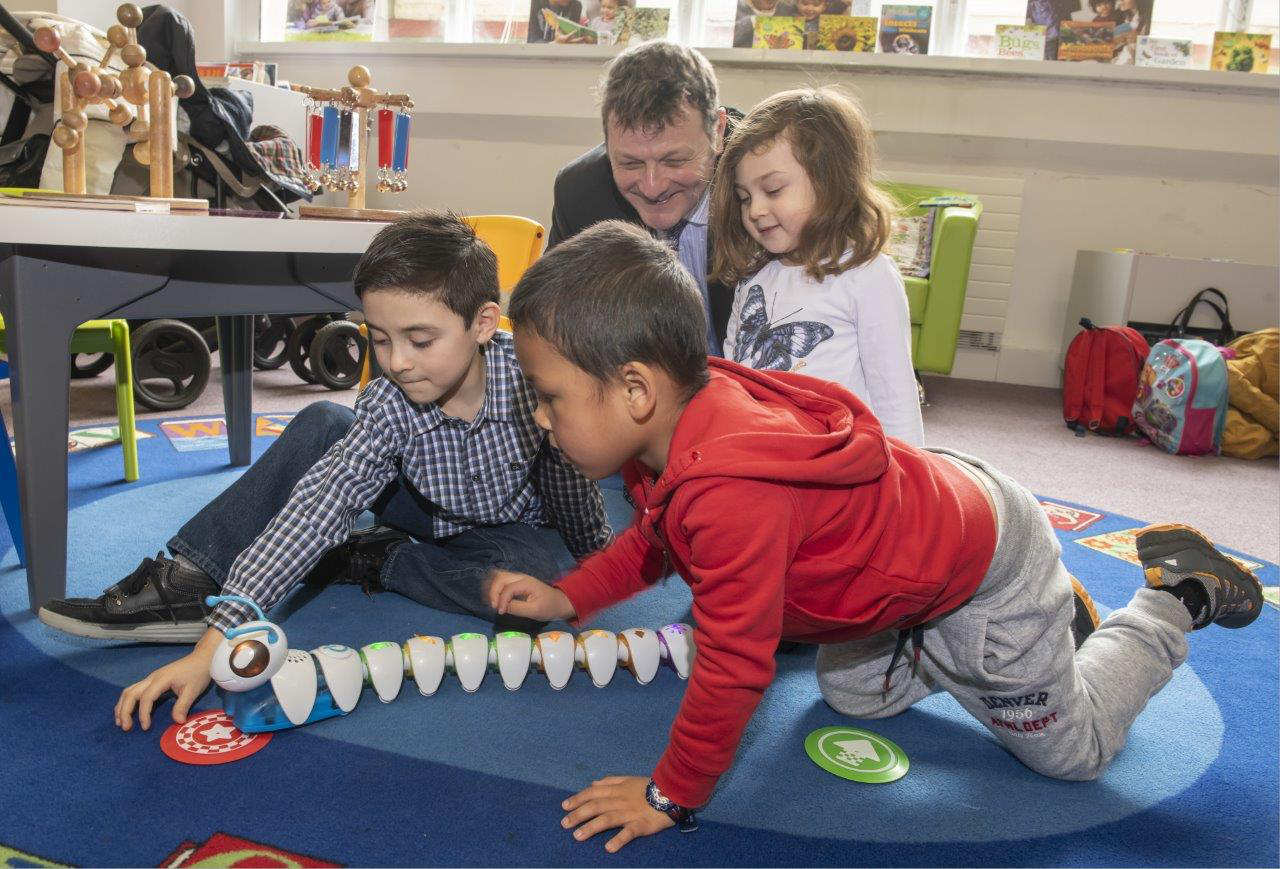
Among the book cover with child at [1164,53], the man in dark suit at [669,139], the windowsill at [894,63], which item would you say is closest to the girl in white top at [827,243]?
the man in dark suit at [669,139]

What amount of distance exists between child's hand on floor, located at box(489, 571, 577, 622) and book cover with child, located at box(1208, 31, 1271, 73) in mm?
3662

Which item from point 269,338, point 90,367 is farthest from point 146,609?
point 269,338

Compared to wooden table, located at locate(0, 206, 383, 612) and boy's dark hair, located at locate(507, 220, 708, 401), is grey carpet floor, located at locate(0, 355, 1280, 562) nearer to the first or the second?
wooden table, located at locate(0, 206, 383, 612)

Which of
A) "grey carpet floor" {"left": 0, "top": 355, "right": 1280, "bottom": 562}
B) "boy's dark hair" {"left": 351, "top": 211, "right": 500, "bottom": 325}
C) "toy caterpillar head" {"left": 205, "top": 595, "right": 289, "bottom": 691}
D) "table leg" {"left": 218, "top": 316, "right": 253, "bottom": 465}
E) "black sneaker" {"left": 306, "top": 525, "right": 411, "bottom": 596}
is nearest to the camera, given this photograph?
"toy caterpillar head" {"left": 205, "top": 595, "right": 289, "bottom": 691}

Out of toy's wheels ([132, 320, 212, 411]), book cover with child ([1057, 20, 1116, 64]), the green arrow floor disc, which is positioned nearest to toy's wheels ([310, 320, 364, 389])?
toy's wheels ([132, 320, 212, 411])

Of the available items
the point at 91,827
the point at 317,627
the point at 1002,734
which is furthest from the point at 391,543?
the point at 1002,734

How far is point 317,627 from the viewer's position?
1.26m

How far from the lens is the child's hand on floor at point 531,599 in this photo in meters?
1.07

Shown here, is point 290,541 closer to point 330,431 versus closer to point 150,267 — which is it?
point 330,431

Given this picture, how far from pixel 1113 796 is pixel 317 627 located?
98cm

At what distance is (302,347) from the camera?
290 centimetres

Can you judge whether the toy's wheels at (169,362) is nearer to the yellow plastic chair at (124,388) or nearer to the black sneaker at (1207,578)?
the yellow plastic chair at (124,388)

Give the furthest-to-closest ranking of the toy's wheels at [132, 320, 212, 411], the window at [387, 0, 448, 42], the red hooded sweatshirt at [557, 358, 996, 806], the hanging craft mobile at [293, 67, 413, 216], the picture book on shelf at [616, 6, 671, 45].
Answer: the window at [387, 0, 448, 42] → the picture book on shelf at [616, 6, 671, 45] → the toy's wheels at [132, 320, 212, 411] → the hanging craft mobile at [293, 67, 413, 216] → the red hooded sweatshirt at [557, 358, 996, 806]

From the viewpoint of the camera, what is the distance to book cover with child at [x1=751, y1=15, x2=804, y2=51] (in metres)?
3.77
